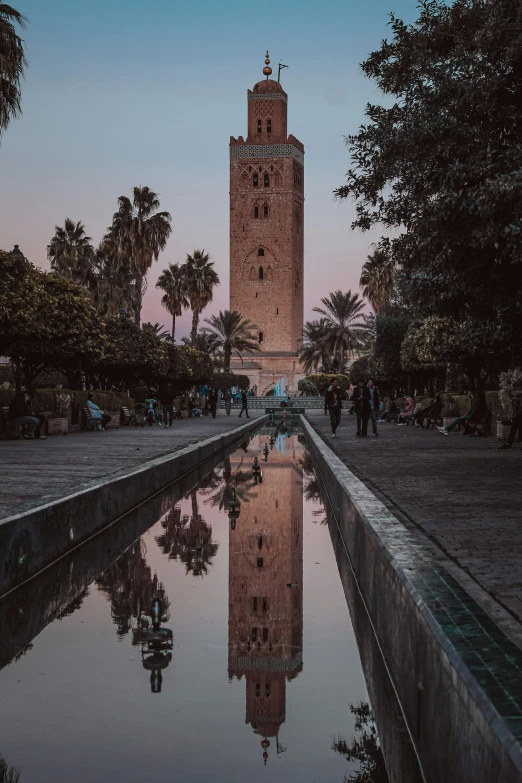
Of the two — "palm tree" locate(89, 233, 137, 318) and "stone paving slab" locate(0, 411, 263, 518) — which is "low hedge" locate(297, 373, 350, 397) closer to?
"palm tree" locate(89, 233, 137, 318)

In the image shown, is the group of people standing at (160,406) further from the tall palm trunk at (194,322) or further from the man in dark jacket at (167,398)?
the tall palm trunk at (194,322)

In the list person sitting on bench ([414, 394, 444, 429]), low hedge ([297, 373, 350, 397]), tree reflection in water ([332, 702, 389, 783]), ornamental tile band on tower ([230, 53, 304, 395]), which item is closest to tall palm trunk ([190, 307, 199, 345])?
low hedge ([297, 373, 350, 397])

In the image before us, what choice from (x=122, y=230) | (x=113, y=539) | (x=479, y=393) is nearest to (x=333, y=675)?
(x=113, y=539)

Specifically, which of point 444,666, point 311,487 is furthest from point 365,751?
point 311,487

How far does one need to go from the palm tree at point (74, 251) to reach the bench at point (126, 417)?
644 inches

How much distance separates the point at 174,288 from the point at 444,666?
6988 centimetres

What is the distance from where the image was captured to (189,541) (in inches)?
379

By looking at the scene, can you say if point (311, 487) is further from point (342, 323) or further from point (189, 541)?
point (342, 323)

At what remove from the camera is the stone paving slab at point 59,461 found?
33.5 ft

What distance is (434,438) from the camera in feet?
77.4

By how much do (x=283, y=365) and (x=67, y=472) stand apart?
285ft

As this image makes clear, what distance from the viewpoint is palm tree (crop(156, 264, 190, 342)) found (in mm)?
72375

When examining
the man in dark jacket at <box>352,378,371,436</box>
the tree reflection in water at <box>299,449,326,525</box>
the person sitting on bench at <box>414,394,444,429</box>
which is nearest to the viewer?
the tree reflection in water at <box>299,449,326,525</box>

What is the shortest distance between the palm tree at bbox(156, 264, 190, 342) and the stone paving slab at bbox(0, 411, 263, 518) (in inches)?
1966
